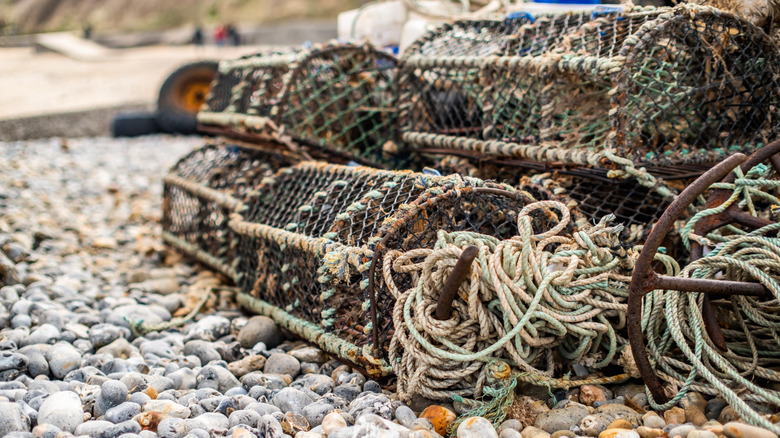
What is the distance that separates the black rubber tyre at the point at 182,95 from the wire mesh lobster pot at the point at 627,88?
7.00m

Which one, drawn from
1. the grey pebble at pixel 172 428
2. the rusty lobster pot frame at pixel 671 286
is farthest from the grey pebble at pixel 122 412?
the rusty lobster pot frame at pixel 671 286

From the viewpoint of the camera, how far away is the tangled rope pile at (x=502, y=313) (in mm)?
1928

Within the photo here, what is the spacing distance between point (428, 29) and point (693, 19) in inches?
55.6

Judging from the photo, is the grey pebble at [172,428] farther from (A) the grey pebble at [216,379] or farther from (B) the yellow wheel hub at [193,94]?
(B) the yellow wheel hub at [193,94]

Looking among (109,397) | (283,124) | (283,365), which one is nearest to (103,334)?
(109,397)

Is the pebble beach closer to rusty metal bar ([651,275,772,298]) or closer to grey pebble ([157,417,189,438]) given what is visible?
grey pebble ([157,417,189,438])

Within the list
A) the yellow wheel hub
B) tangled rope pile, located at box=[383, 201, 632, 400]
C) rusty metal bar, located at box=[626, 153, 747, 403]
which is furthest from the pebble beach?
the yellow wheel hub

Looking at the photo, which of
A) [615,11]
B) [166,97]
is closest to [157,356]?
[615,11]

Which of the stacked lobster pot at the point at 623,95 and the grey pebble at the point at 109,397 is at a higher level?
the stacked lobster pot at the point at 623,95

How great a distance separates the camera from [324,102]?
341cm

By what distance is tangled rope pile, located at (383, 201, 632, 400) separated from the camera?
1928 mm

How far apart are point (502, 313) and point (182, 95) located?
841cm

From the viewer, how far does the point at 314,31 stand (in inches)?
811

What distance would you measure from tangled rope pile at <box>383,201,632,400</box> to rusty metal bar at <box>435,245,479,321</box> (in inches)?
1.2
